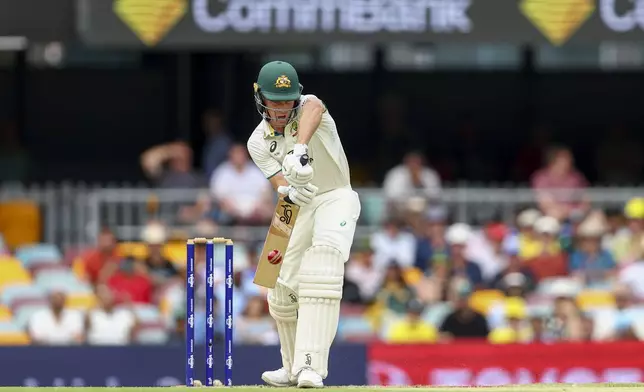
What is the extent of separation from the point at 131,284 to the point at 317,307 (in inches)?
198

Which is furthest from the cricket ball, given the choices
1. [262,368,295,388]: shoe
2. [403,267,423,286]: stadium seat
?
[403,267,423,286]: stadium seat

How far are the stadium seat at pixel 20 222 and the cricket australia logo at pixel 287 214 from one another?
6.18 metres

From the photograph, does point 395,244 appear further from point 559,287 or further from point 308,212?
point 308,212

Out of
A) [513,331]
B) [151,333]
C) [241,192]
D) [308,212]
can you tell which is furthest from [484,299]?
[308,212]

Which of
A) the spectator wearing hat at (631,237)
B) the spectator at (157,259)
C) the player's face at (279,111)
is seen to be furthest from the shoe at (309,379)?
the spectator wearing hat at (631,237)

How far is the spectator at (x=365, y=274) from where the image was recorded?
13289mm

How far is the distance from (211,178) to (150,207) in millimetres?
832

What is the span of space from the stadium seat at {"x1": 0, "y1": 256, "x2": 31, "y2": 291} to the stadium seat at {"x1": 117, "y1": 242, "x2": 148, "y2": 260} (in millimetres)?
771

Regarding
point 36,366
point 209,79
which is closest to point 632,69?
point 209,79

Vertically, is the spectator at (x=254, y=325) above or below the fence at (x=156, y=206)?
below

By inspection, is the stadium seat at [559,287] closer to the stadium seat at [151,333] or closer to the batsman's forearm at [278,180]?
the stadium seat at [151,333]

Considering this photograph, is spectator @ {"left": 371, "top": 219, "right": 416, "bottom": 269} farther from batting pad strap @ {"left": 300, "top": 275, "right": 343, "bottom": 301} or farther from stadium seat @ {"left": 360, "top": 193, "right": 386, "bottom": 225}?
batting pad strap @ {"left": 300, "top": 275, "right": 343, "bottom": 301}

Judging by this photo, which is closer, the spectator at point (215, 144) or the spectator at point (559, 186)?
the spectator at point (559, 186)

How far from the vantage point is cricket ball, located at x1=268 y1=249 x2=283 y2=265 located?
8.45 m
